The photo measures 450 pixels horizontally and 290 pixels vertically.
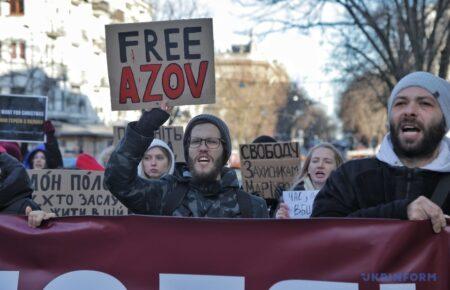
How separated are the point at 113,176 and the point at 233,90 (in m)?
49.1

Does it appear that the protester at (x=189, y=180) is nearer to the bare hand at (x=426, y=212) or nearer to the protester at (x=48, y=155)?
the bare hand at (x=426, y=212)

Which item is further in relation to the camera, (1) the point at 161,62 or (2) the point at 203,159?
(1) the point at 161,62

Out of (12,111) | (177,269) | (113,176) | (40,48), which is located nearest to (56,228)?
(113,176)

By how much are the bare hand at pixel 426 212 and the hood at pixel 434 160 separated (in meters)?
0.20

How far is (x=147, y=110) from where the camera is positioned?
384 centimetres

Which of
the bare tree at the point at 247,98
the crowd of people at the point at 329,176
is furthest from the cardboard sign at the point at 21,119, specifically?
the bare tree at the point at 247,98

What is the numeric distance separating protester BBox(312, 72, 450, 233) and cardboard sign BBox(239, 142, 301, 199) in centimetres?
437

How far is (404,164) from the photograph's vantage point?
3.07 m

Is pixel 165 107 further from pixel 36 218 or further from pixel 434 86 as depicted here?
pixel 434 86

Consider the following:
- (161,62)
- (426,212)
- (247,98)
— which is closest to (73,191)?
(161,62)

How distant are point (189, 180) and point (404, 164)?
116 centimetres

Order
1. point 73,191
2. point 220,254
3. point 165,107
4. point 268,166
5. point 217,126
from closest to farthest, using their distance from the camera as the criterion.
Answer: point 220,254, point 217,126, point 165,107, point 73,191, point 268,166

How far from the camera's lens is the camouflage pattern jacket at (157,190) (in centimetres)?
354

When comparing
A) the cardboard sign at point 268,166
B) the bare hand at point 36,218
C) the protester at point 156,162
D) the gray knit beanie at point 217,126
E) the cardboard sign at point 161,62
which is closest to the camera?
the bare hand at point 36,218
